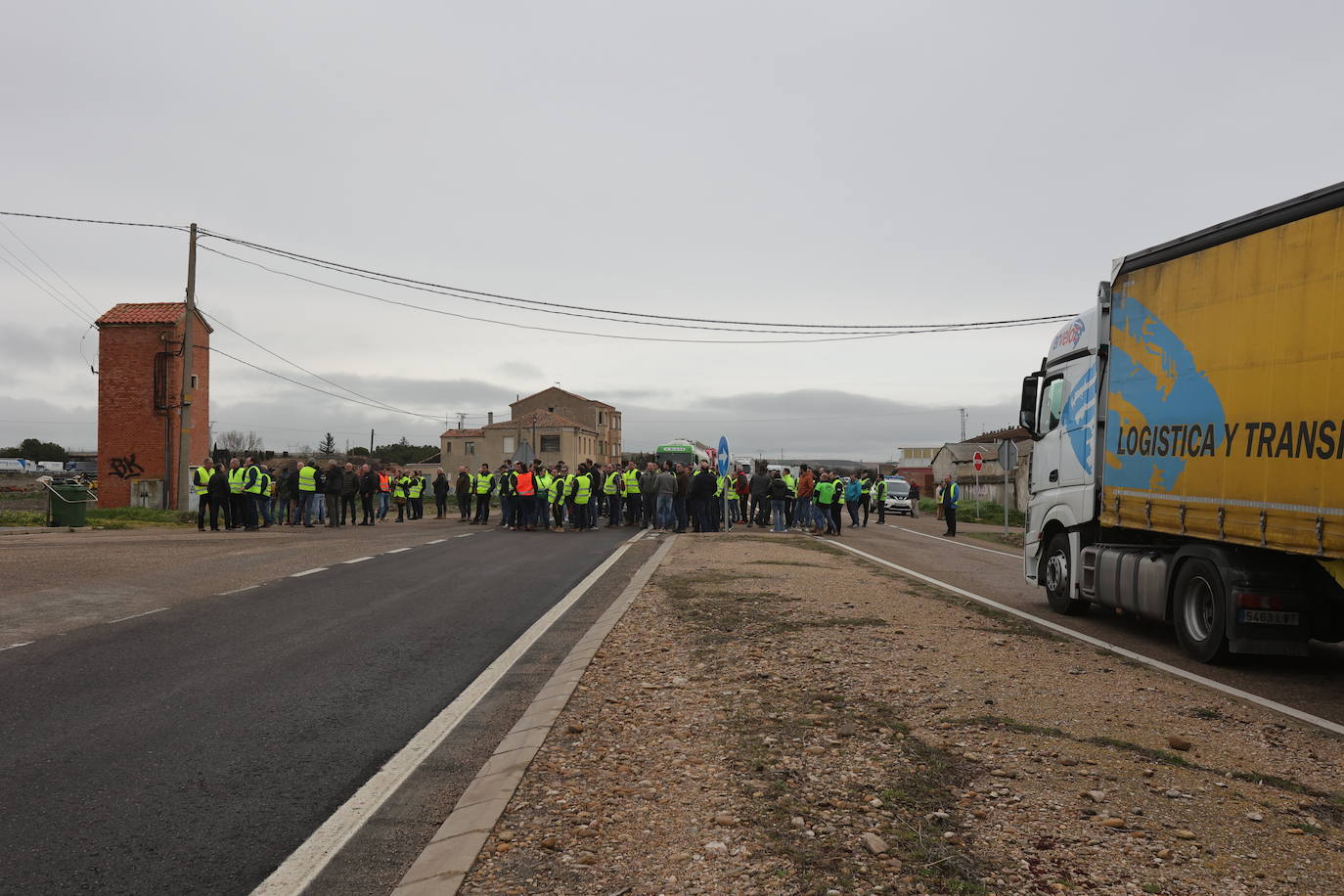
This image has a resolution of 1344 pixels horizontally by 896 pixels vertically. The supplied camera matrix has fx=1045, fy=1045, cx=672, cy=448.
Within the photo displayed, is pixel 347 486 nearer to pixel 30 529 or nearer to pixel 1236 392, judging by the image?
pixel 30 529

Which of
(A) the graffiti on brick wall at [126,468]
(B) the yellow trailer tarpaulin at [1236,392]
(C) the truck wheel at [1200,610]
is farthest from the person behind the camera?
(A) the graffiti on brick wall at [126,468]

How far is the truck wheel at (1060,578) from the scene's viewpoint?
39.3 feet

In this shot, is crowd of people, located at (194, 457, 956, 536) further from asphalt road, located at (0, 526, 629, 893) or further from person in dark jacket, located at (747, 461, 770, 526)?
asphalt road, located at (0, 526, 629, 893)

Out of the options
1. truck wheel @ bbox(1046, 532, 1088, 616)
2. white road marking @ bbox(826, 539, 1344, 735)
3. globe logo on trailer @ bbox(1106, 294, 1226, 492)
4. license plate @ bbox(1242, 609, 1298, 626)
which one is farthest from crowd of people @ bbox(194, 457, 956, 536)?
license plate @ bbox(1242, 609, 1298, 626)

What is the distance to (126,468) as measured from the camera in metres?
44.3

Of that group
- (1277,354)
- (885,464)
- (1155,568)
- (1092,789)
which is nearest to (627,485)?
(1155,568)

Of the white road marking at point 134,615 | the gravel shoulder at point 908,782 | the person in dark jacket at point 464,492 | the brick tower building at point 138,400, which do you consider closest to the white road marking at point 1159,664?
the gravel shoulder at point 908,782

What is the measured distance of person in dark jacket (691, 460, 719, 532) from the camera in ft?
88.2

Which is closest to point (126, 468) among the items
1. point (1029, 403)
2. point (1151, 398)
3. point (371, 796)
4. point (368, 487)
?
point (368, 487)

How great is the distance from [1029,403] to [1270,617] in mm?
5357

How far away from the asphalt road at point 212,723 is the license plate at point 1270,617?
20.2 feet

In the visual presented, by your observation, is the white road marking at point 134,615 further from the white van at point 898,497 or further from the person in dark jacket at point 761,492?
the white van at point 898,497

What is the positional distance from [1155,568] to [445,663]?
6.62 metres

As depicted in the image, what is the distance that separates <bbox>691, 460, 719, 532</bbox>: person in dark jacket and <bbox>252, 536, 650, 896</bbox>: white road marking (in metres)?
18.3
